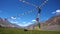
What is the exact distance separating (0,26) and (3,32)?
531 millimetres

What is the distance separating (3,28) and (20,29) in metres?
1.37

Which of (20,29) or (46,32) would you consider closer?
(20,29)

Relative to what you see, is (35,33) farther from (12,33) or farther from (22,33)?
(12,33)

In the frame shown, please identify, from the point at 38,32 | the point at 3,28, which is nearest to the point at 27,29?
the point at 38,32

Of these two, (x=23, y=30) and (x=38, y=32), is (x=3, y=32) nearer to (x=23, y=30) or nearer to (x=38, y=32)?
(x=23, y=30)

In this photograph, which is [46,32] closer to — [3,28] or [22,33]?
[22,33]

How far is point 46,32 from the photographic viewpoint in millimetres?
11930

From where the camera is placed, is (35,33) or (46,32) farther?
(46,32)

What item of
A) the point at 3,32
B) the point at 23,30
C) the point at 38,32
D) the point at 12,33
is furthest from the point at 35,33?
the point at 3,32

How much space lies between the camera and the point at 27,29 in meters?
10.9

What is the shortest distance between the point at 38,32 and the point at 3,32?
2839 millimetres

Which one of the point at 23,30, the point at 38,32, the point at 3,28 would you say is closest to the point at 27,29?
the point at 23,30

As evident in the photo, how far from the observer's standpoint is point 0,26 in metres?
10.8

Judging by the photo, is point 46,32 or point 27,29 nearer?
point 27,29
